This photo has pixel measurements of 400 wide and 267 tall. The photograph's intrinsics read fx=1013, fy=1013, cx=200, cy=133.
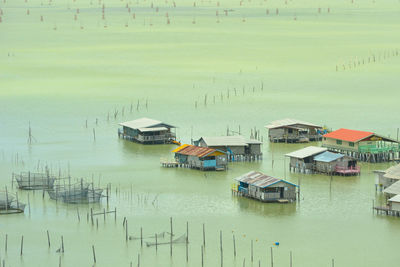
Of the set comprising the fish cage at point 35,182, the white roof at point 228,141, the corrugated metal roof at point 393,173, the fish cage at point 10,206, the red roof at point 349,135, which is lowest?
the fish cage at point 10,206

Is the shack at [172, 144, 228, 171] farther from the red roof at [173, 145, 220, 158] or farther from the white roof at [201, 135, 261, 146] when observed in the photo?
the white roof at [201, 135, 261, 146]

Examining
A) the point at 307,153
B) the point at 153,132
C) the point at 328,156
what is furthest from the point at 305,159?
the point at 153,132

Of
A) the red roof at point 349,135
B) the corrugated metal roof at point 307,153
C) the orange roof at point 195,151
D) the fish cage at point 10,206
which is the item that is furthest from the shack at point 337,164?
the fish cage at point 10,206

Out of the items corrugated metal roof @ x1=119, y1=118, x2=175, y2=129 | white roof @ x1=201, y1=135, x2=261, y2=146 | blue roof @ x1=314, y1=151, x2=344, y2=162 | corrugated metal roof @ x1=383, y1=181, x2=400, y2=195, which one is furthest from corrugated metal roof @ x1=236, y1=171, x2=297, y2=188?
corrugated metal roof @ x1=119, y1=118, x2=175, y2=129

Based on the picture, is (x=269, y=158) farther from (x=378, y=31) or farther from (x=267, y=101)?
(x=378, y=31)

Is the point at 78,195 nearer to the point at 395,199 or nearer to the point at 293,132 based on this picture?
the point at 395,199

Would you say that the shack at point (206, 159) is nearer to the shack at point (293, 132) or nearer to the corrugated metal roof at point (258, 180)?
the corrugated metal roof at point (258, 180)
